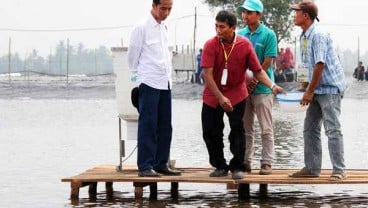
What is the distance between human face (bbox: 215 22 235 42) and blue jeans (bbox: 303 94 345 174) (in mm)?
1003

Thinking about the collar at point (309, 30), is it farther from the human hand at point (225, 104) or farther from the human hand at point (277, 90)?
the human hand at point (225, 104)

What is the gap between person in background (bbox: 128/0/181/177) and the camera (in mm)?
10641

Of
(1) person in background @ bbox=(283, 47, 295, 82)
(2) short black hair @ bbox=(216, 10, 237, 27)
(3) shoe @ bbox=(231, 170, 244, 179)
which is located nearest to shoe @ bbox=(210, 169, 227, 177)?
(3) shoe @ bbox=(231, 170, 244, 179)

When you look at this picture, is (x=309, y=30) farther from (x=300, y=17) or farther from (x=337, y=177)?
(x=337, y=177)

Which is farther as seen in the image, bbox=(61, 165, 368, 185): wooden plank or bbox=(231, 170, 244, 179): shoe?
bbox=(231, 170, 244, 179): shoe

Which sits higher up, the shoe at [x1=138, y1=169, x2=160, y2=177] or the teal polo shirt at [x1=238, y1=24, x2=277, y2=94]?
the teal polo shirt at [x1=238, y1=24, x2=277, y2=94]

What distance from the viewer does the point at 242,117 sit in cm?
1054

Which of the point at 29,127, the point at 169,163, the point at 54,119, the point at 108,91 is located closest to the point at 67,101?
the point at 108,91

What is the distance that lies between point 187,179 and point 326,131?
137 centimetres

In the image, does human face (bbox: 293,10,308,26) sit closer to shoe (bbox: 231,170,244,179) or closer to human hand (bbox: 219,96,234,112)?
human hand (bbox: 219,96,234,112)

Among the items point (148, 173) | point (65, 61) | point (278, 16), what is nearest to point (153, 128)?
point (148, 173)

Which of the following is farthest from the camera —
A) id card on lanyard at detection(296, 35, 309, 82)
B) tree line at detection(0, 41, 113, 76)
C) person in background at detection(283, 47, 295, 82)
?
tree line at detection(0, 41, 113, 76)

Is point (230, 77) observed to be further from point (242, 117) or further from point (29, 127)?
point (29, 127)

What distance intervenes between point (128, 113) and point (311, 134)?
1.86 meters
